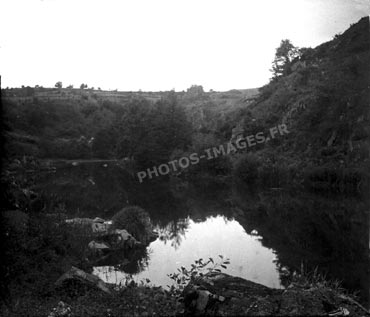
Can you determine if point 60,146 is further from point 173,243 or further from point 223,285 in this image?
point 223,285

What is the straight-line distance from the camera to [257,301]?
20.3 ft

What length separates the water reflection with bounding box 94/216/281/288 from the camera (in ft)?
39.4

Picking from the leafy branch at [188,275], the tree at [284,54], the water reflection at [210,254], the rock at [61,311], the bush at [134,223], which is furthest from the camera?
the tree at [284,54]

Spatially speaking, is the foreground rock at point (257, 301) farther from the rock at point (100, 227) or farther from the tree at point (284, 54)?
the tree at point (284, 54)

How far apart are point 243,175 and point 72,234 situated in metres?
24.9

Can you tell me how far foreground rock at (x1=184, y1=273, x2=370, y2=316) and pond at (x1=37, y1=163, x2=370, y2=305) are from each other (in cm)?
281

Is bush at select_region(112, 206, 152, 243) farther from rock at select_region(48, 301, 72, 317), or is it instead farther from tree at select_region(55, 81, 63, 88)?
tree at select_region(55, 81, 63, 88)

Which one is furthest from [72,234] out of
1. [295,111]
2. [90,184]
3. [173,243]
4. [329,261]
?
[295,111]

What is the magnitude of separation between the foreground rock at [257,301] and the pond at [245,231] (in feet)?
9.20

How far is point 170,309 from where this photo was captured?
6.37m

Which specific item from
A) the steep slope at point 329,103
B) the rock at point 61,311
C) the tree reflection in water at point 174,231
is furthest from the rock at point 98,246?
the steep slope at point 329,103

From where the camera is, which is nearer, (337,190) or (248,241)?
(248,241)

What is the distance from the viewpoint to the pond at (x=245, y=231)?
12547 millimetres

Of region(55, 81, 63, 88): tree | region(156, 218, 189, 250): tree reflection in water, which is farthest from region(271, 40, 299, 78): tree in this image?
region(55, 81, 63, 88): tree
